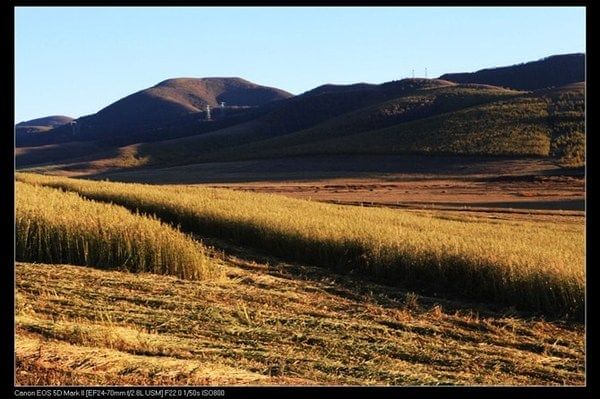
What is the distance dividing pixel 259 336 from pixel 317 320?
3.88ft

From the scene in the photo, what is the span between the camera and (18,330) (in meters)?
6.71

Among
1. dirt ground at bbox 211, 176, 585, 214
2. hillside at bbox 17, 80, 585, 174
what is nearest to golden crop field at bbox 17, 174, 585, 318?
dirt ground at bbox 211, 176, 585, 214

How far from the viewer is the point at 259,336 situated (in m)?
7.39

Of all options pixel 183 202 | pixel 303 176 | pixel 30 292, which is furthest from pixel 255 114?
pixel 30 292

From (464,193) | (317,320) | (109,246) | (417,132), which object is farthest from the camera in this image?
(417,132)

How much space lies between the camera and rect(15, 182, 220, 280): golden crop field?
439 inches

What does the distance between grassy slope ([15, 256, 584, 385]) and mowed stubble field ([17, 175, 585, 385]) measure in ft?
0.06

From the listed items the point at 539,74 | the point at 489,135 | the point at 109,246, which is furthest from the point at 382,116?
the point at 109,246

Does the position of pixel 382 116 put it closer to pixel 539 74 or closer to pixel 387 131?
pixel 387 131

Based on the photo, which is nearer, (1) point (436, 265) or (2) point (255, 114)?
(1) point (436, 265)

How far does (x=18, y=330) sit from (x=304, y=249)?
7.85 metres

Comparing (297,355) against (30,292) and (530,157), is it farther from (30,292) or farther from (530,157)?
(530,157)

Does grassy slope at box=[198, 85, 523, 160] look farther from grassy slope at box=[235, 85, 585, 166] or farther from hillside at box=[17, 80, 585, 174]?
→ grassy slope at box=[235, 85, 585, 166]

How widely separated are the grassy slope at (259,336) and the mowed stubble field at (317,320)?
0.06 feet
